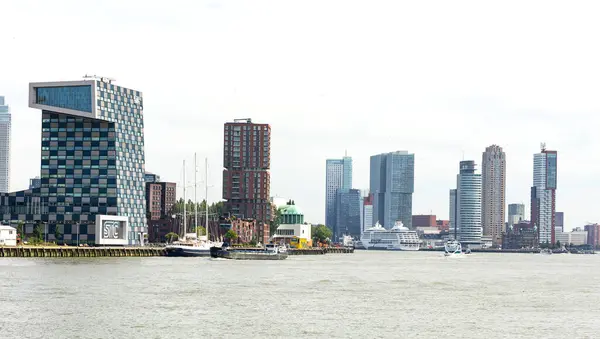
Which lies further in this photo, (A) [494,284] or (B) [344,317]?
(A) [494,284]

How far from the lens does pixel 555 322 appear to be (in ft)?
285

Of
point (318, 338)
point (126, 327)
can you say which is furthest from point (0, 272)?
point (318, 338)

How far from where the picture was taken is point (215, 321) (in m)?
83.2

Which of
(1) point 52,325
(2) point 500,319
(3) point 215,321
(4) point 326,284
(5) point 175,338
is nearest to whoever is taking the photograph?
(5) point 175,338

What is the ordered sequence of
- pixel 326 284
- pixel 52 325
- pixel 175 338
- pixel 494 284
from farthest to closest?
pixel 494 284, pixel 326 284, pixel 52 325, pixel 175 338

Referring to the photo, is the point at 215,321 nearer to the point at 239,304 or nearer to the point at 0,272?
the point at 239,304

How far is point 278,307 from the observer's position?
9556 cm

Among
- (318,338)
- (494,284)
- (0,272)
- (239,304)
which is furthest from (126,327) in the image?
(494,284)

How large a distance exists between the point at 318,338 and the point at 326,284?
57.9 meters

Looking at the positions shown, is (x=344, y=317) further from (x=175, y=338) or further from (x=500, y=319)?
(x=175, y=338)

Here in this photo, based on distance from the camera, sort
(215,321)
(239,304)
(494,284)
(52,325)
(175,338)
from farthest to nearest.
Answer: (494,284)
(239,304)
(215,321)
(52,325)
(175,338)

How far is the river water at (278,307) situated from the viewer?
7788 cm

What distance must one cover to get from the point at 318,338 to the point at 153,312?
2017 centimetres

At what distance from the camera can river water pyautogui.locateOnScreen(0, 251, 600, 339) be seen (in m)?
77.9
